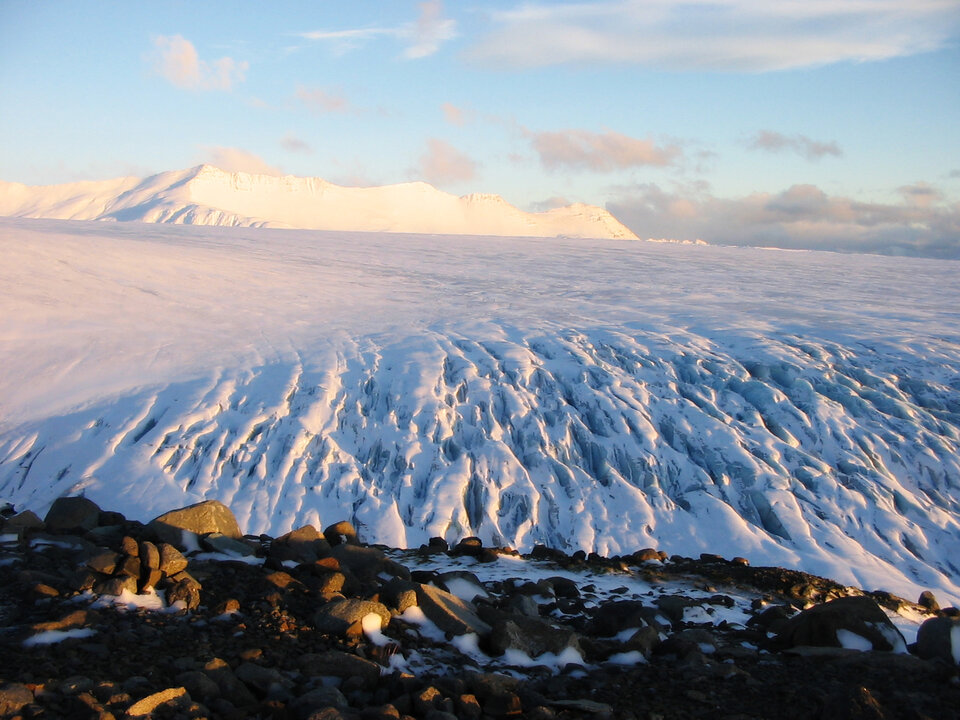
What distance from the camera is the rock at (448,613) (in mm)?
4980

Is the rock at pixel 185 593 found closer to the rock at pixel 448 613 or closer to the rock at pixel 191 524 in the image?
the rock at pixel 191 524

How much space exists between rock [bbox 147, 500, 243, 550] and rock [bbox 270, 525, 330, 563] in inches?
19.0

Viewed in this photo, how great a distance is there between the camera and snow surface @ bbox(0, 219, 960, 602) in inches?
429

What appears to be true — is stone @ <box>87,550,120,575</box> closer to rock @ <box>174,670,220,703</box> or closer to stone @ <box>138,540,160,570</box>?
stone @ <box>138,540,160,570</box>

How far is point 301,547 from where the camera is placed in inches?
250

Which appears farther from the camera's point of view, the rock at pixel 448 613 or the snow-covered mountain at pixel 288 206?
the snow-covered mountain at pixel 288 206

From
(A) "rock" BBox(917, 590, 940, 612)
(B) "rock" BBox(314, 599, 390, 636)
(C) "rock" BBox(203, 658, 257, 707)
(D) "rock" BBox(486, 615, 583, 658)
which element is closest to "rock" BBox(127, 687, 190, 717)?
(C) "rock" BBox(203, 658, 257, 707)

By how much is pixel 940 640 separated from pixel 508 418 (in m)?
8.29

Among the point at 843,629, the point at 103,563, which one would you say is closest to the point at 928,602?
the point at 843,629

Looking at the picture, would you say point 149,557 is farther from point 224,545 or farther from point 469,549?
point 469,549

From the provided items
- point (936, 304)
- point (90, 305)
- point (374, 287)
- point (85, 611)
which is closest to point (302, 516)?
point (85, 611)

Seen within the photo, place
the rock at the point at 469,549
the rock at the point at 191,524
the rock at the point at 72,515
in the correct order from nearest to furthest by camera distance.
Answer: the rock at the point at 191,524
the rock at the point at 72,515
the rock at the point at 469,549

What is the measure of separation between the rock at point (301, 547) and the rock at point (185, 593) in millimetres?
979

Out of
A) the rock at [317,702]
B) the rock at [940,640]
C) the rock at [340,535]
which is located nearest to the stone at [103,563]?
the rock at [317,702]
